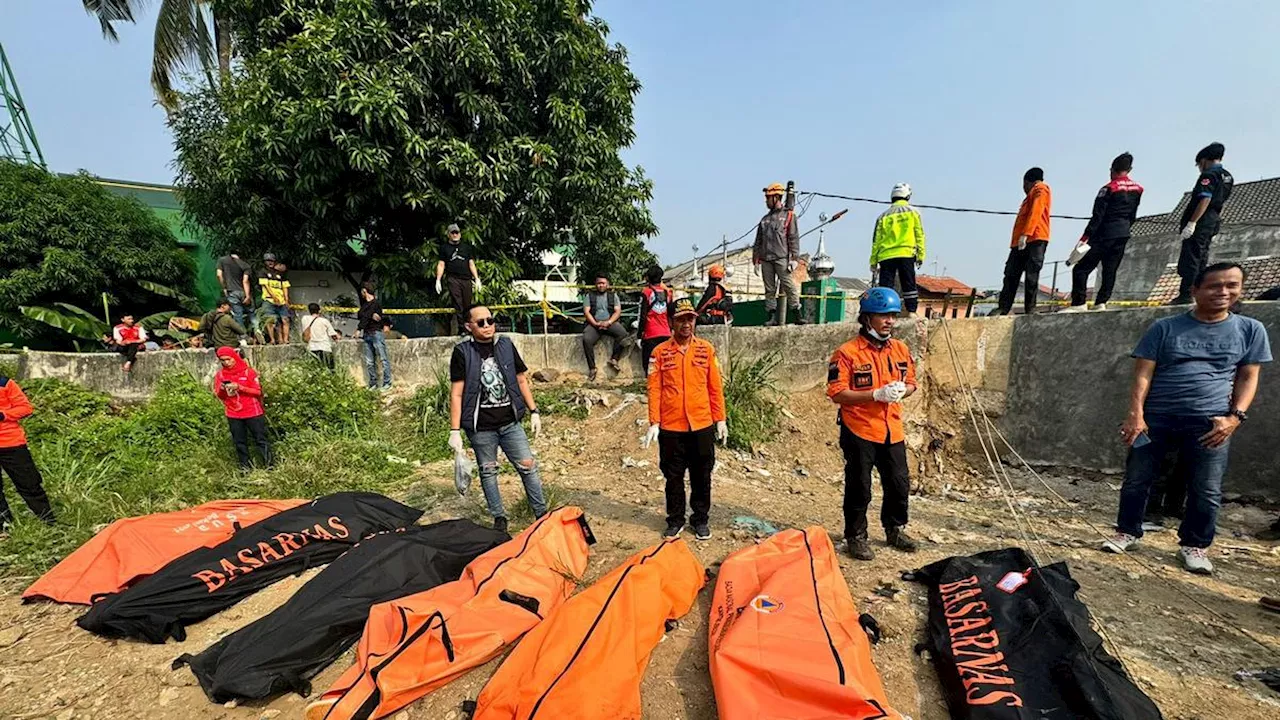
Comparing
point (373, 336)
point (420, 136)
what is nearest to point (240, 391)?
point (373, 336)

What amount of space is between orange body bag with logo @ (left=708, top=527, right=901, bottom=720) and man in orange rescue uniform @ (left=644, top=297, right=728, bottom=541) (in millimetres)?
889

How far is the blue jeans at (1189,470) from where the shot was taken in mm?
2971

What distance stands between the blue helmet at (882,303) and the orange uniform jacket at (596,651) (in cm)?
206

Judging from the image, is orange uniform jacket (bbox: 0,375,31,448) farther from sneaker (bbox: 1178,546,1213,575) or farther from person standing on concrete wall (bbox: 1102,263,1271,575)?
sneaker (bbox: 1178,546,1213,575)

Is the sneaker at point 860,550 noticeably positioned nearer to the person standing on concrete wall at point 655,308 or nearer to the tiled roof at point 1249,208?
the person standing on concrete wall at point 655,308

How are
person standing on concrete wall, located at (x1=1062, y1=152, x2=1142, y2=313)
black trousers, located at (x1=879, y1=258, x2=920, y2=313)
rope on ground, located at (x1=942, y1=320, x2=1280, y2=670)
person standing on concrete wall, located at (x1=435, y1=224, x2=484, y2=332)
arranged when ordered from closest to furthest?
rope on ground, located at (x1=942, y1=320, x2=1280, y2=670) → person standing on concrete wall, located at (x1=1062, y1=152, x2=1142, y2=313) → black trousers, located at (x1=879, y1=258, x2=920, y2=313) → person standing on concrete wall, located at (x1=435, y1=224, x2=484, y2=332)

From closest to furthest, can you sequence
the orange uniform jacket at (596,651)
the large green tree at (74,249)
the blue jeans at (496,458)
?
the orange uniform jacket at (596,651) → the blue jeans at (496,458) → the large green tree at (74,249)

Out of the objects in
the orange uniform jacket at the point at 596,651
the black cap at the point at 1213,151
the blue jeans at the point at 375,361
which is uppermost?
the black cap at the point at 1213,151

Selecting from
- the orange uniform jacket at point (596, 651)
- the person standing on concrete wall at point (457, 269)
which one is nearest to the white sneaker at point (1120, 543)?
the orange uniform jacket at point (596, 651)

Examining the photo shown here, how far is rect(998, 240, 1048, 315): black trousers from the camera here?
5.30 meters

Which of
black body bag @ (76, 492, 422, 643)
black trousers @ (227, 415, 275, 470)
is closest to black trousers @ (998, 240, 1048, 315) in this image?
black body bag @ (76, 492, 422, 643)

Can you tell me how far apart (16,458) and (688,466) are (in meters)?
5.74

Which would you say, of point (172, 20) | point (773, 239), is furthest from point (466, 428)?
point (172, 20)

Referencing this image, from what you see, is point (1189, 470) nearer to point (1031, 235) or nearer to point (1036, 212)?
point (1031, 235)
